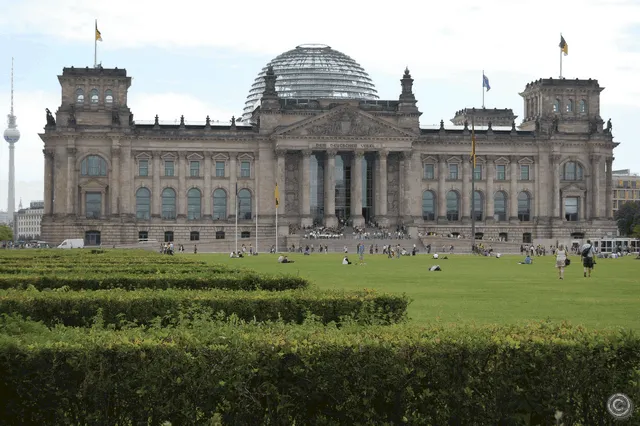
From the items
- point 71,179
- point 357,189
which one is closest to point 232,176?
point 357,189

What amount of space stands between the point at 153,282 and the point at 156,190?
4170 inches

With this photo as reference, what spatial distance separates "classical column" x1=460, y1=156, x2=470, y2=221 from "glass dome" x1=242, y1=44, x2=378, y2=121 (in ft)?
85.7

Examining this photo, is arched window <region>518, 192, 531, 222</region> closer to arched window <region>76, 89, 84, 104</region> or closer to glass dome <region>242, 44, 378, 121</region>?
glass dome <region>242, 44, 378, 121</region>

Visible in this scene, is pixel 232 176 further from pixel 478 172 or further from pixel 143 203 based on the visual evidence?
pixel 478 172

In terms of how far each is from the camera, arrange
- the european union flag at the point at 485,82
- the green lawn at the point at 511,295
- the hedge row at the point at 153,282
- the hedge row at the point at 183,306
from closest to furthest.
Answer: the hedge row at the point at 183,306 < the green lawn at the point at 511,295 < the hedge row at the point at 153,282 < the european union flag at the point at 485,82

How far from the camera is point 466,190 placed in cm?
14075

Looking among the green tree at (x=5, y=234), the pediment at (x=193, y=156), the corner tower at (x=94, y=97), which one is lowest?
the green tree at (x=5, y=234)

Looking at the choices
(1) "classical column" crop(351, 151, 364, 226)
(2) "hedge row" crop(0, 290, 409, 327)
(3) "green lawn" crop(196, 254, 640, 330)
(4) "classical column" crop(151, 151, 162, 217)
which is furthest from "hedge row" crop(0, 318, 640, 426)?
(4) "classical column" crop(151, 151, 162, 217)

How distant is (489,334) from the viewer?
14000 mm

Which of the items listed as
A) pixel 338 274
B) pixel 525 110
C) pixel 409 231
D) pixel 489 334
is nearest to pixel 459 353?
pixel 489 334

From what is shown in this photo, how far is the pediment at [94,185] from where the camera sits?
13262 cm

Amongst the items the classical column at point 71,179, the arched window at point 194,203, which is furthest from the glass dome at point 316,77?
the classical column at point 71,179

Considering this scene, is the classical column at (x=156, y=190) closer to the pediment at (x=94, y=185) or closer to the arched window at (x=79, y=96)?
the pediment at (x=94, y=185)

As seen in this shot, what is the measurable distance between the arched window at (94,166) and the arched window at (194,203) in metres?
12.3
